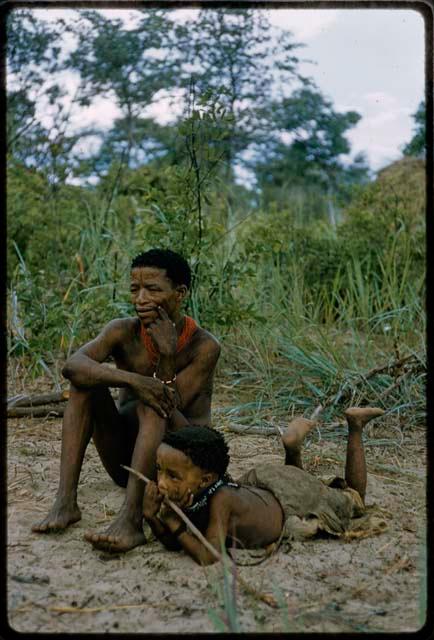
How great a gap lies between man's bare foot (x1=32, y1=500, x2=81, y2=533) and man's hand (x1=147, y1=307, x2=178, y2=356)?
2.25 feet

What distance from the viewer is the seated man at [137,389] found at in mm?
2787

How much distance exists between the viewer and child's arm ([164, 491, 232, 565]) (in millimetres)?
2502

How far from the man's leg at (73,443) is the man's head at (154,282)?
374mm

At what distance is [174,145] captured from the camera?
9.61 metres

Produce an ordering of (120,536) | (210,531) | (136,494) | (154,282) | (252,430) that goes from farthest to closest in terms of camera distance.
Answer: (252,430)
(154,282)
(136,494)
(120,536)
(210,531)

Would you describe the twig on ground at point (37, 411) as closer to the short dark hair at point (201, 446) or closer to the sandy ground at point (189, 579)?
the sandy ground at point (189, 579)

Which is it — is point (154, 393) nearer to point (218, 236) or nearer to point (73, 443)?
point (73, 443)

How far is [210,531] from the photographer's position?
8.32 feet

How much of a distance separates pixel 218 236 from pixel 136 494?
2681 millimetres

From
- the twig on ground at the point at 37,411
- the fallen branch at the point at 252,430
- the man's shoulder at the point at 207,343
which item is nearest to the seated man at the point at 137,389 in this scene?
the man's shoulder at the point at 207,343

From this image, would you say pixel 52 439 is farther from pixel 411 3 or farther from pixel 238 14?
pixel 238 14

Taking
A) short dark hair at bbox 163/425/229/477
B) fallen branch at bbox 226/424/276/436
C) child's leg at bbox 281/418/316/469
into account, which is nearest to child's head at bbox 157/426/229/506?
short dark hair at bbox 163/425/229/477

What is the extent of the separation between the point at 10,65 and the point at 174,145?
2.43 metres

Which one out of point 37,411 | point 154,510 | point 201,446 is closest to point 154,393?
point 201,446
